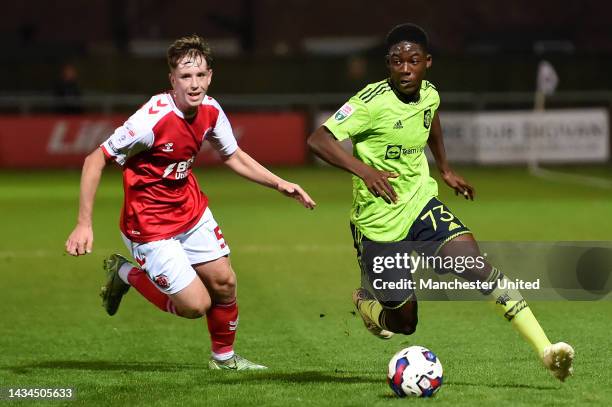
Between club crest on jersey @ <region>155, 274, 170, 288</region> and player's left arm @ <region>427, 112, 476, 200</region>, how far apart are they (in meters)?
1.93

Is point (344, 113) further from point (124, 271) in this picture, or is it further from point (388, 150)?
point (124, 271)

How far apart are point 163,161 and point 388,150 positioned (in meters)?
1.33

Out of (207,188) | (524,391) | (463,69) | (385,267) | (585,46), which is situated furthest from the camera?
(585,46)

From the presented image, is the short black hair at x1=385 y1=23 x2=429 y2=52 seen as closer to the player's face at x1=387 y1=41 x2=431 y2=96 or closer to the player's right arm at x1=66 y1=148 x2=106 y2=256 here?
the player's face at x1=387 y1=41 x2=431 y2=96

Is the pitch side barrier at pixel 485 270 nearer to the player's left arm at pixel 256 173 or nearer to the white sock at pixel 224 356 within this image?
the player's left arm at pixel 256 173

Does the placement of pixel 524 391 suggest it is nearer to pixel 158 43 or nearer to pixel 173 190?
pixel 173 190

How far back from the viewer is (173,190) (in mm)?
7238

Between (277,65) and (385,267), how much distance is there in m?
28.8

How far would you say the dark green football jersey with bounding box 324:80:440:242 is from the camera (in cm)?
716

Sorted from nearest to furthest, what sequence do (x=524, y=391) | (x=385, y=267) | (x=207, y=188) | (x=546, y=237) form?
1. (x=524, y=391)
2. (x=385, y=267)
3. (x=546, y=237)
4. (x=207, y=188)

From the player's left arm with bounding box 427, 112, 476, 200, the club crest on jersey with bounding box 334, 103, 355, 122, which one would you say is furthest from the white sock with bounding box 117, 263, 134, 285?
the player's left arm with bounding box 427, 112, 476, 200

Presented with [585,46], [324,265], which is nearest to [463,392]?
[324,265]

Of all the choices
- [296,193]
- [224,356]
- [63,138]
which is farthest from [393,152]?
[63,138]

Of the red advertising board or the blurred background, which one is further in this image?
the blurred background
